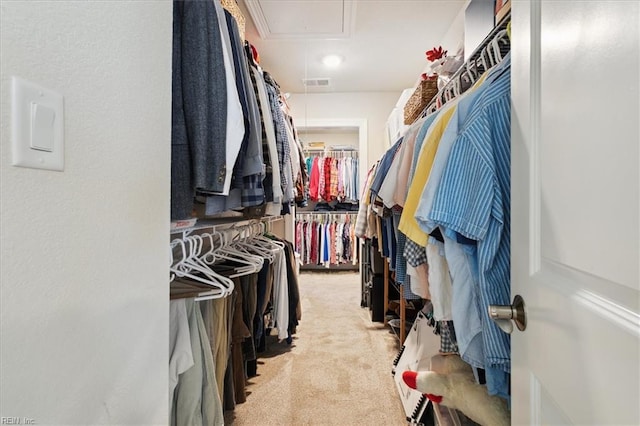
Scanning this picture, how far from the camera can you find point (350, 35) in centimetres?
289

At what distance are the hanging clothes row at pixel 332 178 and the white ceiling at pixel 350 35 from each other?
1180 millimetres

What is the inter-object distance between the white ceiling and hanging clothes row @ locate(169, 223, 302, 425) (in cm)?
170

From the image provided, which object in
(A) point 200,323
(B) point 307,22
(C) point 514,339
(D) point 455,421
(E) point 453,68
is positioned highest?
(B) point 307,22

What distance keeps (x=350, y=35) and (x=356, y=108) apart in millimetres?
1551

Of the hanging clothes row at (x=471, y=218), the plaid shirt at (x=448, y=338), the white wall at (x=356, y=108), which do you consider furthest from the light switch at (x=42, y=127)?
the white wall at (x=356, y=108)

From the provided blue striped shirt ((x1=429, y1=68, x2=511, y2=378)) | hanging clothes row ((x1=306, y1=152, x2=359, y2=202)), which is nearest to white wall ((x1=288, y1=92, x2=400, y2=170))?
hanging clothes row ((x1=306, y1=152, x2=359, y2=202))

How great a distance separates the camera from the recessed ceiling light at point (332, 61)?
3.37m

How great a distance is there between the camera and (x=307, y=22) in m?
2.68

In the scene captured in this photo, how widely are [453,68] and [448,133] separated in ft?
3.92

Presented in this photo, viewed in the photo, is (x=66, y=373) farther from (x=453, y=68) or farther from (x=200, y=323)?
(x=453, y=68)

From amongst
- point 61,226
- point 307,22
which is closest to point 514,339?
point 61,226

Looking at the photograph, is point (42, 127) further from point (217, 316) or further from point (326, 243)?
point (326, 243)

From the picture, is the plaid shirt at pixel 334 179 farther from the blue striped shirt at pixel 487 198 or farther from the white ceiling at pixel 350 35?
the blue striped shirt at pixel 487 198

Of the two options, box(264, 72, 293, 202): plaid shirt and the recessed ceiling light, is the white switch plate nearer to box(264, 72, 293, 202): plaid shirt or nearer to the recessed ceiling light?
box(264, 72, 293, 202): plaid shirt
